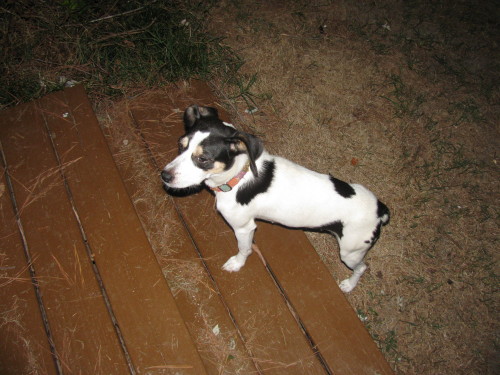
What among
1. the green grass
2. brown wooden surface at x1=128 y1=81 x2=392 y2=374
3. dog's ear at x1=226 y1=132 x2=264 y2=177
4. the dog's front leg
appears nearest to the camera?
dog's ear at x1=226 y1=132 x2=264 y2=177

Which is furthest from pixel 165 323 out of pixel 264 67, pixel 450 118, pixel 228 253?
pixel 450 118

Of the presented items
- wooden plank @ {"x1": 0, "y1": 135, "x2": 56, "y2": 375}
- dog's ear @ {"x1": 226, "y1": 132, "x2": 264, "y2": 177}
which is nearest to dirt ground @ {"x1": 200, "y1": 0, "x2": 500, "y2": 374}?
dog's ear @ {"x1": 226, "y1": 132, "x2": 264, "y2": 177}

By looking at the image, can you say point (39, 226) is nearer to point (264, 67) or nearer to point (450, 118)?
point (264, 67)

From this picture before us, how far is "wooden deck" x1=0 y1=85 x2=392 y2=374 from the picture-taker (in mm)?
2496

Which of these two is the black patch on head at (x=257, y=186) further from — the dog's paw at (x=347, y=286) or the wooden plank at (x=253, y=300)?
the dog's paw at (x=347, y=286)

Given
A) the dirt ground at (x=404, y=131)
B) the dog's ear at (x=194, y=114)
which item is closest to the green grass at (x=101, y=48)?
the dirt ground at (x=404, y=131)

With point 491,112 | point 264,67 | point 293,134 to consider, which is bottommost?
point 293,134

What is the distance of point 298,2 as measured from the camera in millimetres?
5602

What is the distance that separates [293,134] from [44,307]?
3524 millimetres

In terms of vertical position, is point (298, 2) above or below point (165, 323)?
above

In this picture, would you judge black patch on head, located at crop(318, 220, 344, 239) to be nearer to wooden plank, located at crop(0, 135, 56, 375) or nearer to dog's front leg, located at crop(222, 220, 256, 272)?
dog's front leg, located at crop(222, 220, 256, 272)

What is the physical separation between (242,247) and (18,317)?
1981 mm

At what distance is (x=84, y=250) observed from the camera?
9.36 ft

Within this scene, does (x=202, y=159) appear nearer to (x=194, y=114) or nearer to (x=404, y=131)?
(x=194, y=114)
